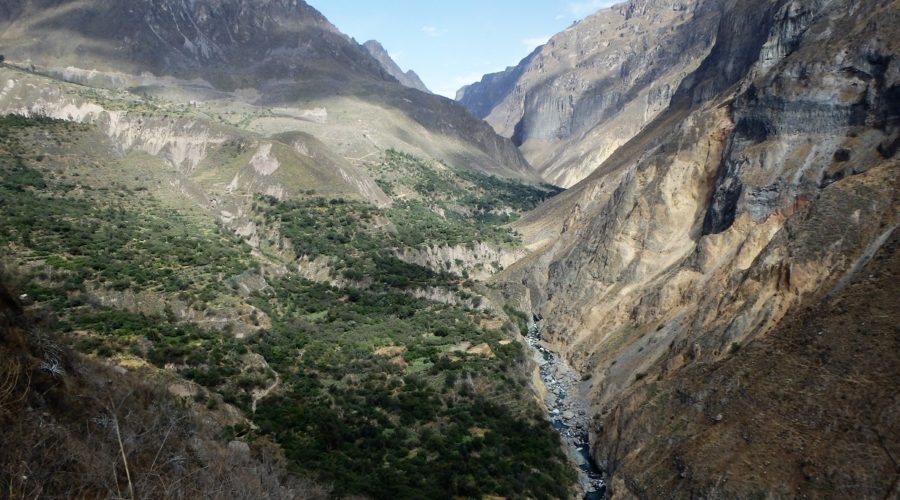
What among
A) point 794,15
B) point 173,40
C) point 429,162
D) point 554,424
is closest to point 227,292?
point 554,424

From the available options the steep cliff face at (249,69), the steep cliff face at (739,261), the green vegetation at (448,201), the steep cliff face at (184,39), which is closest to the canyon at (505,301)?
the steep cliff face at (739,261)

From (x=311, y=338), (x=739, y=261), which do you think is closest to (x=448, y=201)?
(x=311, y=338)

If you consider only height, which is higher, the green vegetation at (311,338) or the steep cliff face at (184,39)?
the steep cliff face at (184,39)

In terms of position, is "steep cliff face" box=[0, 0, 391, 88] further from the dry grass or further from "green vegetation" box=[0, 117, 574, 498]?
the dry grass

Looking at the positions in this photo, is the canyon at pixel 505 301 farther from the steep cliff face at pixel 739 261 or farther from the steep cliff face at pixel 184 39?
the steep cliff face at pixel 184 39

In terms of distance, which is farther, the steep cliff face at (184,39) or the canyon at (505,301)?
the steep cliff face at (184,39)

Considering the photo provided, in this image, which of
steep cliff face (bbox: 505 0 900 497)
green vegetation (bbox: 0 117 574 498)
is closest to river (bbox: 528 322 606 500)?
steep cliff face (bbox: 505 0 900 497)
